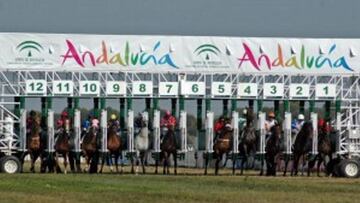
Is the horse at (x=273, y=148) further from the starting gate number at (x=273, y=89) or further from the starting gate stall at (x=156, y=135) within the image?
the starting gate stall at (x=156, y=135)

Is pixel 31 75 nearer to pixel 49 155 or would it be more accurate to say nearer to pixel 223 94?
pixel 49 155

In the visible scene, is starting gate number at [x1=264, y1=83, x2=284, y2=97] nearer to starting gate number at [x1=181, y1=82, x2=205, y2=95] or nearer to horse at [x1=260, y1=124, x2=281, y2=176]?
horse at [x1=260, y1=124, x2=281, y2=176]

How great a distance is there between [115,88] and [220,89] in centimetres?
439

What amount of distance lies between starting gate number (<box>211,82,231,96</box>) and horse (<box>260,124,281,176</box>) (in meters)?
2.73

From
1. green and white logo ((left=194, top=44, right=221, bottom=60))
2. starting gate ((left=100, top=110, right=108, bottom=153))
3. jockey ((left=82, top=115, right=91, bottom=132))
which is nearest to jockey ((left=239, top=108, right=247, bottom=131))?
green and white logo ((left=194, top=44, right=221, bottom=60))

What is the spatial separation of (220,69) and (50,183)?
1898cm

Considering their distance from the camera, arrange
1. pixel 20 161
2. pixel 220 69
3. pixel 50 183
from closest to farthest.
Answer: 1. pixel 50 183
2. pixel 20 161
3. pixel 220 69

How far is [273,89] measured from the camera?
60.6 metres

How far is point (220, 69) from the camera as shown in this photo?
199 feet

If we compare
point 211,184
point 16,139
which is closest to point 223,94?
point 16,139

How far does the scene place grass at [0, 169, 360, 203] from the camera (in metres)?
35.1

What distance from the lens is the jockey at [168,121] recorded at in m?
59.0

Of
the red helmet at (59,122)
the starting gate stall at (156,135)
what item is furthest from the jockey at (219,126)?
the red helmet at (59,122)

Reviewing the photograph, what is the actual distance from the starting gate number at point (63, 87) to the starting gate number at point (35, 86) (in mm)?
426
